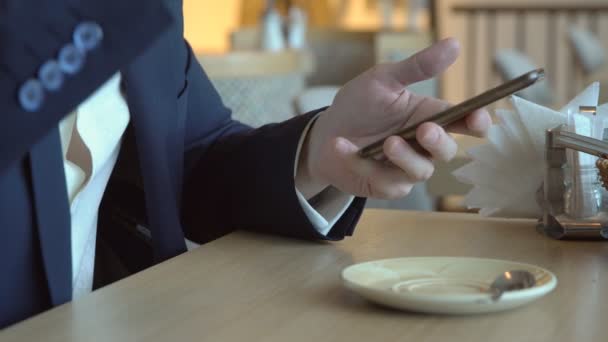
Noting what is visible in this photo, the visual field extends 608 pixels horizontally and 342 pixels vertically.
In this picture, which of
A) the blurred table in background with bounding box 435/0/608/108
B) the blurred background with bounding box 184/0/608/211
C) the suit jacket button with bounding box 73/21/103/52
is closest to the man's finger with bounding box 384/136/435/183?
the suit jacket button with bounding box 73/21/103/52

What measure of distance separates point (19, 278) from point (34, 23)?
20 centimetres

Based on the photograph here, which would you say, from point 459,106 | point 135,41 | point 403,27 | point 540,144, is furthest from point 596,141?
point 403,27

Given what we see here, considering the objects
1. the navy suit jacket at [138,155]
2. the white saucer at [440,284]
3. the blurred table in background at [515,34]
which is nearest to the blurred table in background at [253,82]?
the navy suit jacket at [138,155]

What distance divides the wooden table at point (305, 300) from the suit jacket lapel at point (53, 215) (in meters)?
0.03

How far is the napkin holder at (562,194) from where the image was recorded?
0.80m

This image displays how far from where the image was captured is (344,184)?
79 cm

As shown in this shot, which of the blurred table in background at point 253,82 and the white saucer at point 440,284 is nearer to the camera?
the white saucer at point 440,284

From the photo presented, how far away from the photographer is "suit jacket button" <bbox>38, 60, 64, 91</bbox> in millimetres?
554

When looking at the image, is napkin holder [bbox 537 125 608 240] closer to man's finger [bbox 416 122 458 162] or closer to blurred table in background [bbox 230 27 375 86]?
man's finger [bbox 416 122 458 162]

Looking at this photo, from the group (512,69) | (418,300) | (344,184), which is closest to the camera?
(418,300)

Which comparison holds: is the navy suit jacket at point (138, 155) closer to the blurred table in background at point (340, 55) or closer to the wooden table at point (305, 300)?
the wooden table at point (305, 300)

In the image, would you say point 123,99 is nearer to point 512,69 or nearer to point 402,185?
point 402,185

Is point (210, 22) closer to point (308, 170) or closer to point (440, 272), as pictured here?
point (308, 170)

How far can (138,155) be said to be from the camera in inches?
32.3
